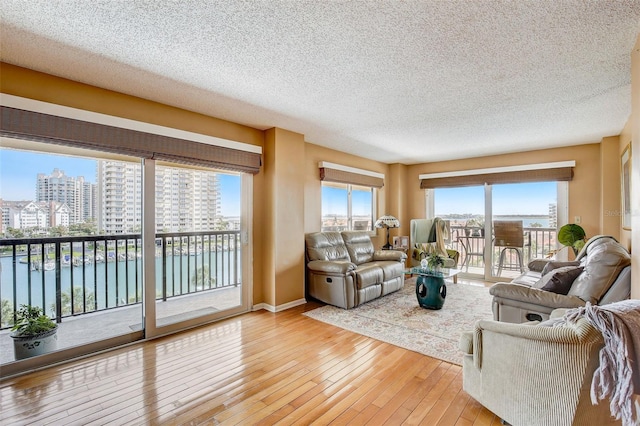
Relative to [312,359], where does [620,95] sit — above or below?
above

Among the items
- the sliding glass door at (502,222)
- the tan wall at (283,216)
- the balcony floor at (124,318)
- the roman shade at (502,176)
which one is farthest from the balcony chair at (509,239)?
the balcony floor at (124,318)

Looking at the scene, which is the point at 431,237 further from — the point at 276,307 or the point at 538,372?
the point at 538,372

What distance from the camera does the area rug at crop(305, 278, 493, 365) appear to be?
3.05 meters

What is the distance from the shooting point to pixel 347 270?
4.08 m

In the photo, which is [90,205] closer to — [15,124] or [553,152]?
[15,124]

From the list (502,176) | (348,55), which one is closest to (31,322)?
(348,55)

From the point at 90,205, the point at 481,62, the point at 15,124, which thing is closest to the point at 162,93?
the point at 15,124

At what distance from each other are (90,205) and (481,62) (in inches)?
148

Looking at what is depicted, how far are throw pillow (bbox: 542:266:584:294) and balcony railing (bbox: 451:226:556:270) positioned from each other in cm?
304

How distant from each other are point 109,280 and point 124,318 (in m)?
0.51

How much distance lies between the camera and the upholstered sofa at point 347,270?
413cm

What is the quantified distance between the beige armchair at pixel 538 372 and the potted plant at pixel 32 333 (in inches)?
136

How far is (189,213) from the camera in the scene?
3631 millimetres

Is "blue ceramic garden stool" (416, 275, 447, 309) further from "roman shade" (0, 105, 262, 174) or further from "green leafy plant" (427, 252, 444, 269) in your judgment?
"roman shade" (0, 105, 262, 174)
